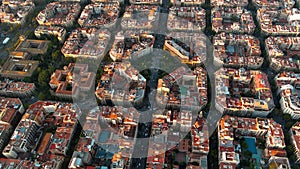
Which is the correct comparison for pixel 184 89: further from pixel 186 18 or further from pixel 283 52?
pixel 283 52

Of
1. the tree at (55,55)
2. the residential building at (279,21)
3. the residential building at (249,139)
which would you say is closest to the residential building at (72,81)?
the tree at (55,55)

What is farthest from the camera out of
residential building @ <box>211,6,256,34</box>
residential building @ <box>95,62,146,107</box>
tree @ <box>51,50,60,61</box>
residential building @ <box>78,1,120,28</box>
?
residential building @ <box>78,1,120,28</box>

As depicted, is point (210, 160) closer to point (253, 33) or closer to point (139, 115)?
point (139, 115)

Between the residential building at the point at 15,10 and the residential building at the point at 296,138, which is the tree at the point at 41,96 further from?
the residential building at the point at 296,138

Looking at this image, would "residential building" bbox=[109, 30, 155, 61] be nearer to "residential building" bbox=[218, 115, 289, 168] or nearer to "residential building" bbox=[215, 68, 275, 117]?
"residential building" bbox=[215, 68, 275, 117]

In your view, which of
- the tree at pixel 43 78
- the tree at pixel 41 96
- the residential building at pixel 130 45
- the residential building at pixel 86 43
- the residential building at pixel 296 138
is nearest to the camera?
the residential building at pixel 296 138

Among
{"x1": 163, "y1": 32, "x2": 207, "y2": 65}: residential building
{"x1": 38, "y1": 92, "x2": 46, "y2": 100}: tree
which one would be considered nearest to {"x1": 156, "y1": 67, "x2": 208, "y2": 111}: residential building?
{"x1": 163, "y1": 32, "x2": 207, "y2": 65}: residential building

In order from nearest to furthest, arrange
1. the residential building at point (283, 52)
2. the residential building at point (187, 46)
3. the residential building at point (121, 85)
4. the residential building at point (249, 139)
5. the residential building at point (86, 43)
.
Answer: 1. the residential building at point (249, 139)
2. the residential building at point (121, 85)
3. the residential building at point (283, 52)
4. the residential building at point (187, 46)
5. the residential building at point (86, 43)

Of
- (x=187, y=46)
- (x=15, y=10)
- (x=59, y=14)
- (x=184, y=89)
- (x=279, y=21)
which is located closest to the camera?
(x=184, y=89)

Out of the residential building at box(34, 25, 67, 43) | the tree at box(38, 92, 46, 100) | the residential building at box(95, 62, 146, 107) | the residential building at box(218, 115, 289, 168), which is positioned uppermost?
the residential building at box(34, 25, 67, 43)

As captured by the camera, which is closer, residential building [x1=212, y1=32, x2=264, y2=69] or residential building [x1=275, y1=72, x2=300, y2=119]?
residential building [x1=275, y1=72, x2=300, y2=119]

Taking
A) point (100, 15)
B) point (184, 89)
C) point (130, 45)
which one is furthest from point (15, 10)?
point (184, 89)
